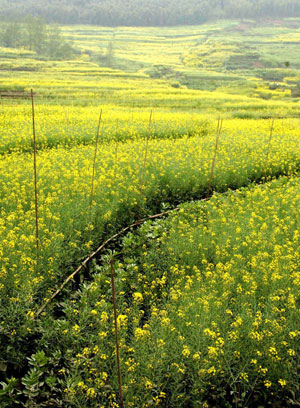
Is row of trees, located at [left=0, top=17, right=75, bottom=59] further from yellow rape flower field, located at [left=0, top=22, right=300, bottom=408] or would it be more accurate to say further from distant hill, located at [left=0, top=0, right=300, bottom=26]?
yellow rape flower field, located at [left=0, top=22, right=300, bottom=408]

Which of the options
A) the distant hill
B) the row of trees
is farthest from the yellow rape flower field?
the distant hill

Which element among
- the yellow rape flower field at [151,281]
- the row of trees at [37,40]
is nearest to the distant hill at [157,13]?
the row of trees at [37,40]

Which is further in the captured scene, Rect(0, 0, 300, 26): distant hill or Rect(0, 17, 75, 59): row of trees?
Rect(0, 0, 300, 26): distant hill

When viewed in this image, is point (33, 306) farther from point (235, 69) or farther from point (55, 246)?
point (235, 69)

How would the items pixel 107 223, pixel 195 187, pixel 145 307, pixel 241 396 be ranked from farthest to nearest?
1. pixel 195 187
2. pixel 107 223
3. pixel 145 307
4. pixel 241 396

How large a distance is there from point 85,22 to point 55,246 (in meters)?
178

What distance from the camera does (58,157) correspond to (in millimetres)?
A: 10859

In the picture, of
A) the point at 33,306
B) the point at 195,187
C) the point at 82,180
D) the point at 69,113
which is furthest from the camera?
the point at 69,113

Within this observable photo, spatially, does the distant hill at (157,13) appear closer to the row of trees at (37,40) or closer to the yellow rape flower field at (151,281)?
the row of trees at (37,40)

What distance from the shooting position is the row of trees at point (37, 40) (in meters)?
83.9

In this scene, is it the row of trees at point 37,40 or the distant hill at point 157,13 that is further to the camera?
the distant hill at point 157,13

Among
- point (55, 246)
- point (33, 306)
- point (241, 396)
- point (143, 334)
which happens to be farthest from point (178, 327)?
point (55, 246)

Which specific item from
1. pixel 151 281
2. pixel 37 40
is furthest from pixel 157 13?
pixel 151 281

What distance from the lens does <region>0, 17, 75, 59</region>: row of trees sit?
275 feet
